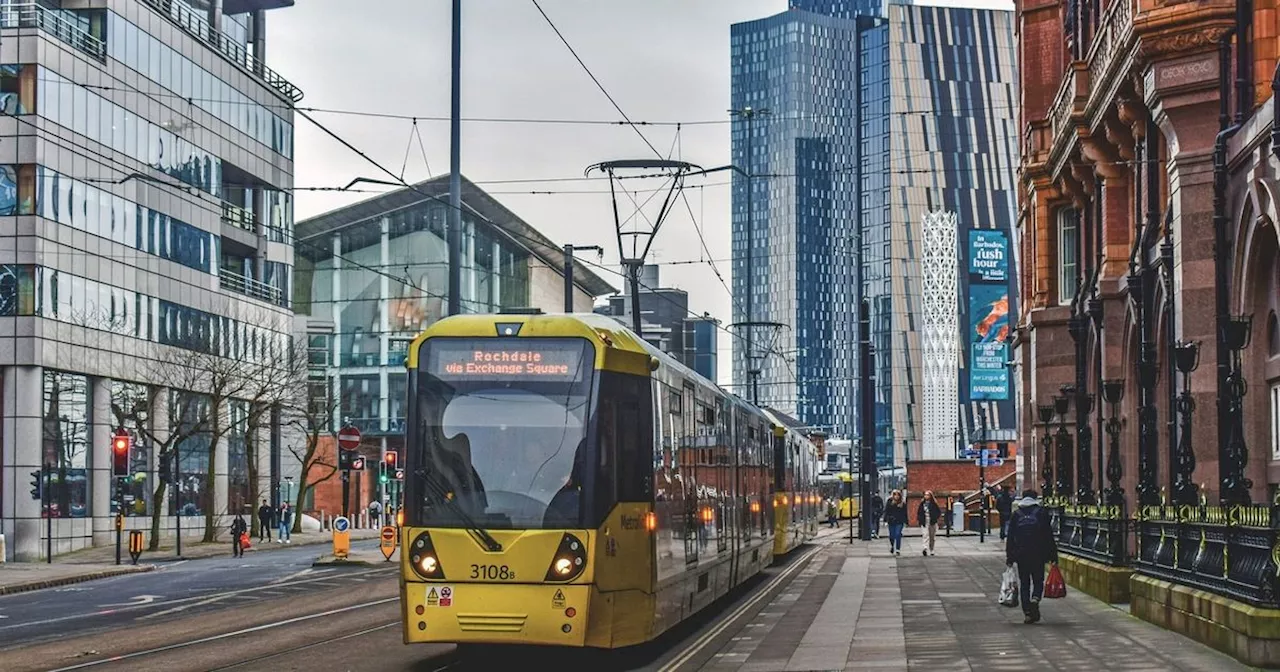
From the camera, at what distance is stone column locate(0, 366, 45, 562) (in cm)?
5672

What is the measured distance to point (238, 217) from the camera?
75.1m

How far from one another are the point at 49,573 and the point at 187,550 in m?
15.4

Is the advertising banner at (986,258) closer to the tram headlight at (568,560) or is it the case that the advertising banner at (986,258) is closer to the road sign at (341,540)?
the road sign at (341,540)

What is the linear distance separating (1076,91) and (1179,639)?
75.1ft

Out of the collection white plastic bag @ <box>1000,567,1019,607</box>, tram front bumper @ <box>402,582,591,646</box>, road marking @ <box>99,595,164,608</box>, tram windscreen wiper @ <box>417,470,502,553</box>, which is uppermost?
Result: tram windscreen wiper @ <box>417,470,502,553</box>

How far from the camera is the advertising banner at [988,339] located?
64.1 meters

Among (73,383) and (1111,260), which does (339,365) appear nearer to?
(73,383)

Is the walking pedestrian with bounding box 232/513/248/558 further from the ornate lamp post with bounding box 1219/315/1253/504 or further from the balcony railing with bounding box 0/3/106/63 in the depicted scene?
the ornate lamp post with bounding box 1219/315/1253/504

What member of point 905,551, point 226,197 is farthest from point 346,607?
point 226,197

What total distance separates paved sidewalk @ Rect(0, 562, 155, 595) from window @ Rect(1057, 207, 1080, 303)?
24374 millimetres

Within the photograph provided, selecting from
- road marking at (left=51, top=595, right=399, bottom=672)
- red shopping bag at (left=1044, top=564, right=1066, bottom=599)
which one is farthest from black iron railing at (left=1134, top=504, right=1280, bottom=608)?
road marking at (left=51, top=595, right=399, bottom=672)

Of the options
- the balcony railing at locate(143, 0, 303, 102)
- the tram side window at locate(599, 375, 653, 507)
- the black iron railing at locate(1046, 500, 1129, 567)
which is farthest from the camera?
the balcony railing at locate(143, 0, 303, 102)

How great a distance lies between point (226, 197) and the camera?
244ft

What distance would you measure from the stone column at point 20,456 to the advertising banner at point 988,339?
3096 centimetres
